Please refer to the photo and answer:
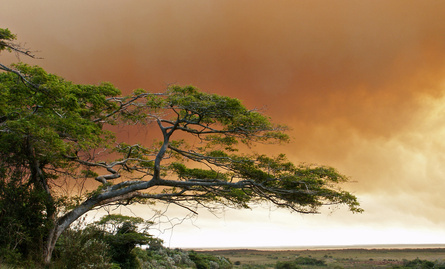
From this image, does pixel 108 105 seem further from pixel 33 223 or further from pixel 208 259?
pixel 208 259

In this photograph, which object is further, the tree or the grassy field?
the grassy field

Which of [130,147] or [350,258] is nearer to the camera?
[130,147]

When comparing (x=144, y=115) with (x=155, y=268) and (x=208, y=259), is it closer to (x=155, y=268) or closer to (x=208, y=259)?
(x=155, y=268)

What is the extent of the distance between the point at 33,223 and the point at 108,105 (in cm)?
605

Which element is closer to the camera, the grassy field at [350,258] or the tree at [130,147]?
the tree at [130,147]

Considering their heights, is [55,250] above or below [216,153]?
below

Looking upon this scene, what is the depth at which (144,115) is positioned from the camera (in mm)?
15883

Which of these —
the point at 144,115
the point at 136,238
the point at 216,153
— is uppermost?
the point at 144,115

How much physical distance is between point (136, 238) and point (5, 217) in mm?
9727

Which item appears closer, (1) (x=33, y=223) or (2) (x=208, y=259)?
(1) (x=33, y=223)

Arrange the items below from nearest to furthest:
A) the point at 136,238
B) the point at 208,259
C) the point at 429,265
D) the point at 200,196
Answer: the point at 200,196, the point at 136,238, the point at 208,259, the point at 429,265

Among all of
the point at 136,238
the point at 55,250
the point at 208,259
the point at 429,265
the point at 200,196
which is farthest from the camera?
the point at 429,265

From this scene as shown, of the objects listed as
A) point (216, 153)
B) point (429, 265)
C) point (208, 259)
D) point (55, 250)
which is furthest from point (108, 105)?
point (429, 265)

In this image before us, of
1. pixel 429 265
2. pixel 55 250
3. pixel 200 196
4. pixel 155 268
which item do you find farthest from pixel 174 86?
pixel 429 265
